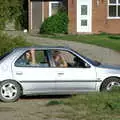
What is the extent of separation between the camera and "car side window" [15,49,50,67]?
14.9m

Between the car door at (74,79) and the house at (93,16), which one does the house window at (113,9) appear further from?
the car door at (74,79)

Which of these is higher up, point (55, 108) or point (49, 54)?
point (49, 54)

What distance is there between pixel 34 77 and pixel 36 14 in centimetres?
2979

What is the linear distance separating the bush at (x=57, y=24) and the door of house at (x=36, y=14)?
7.19ft

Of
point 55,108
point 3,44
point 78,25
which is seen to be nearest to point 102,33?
point 78,25

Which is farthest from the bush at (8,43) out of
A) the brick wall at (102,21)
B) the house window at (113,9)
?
the house window at (113,9)

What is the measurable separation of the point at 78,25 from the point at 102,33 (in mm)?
1944

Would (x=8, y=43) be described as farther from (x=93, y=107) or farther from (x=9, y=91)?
(x=93, y=107)

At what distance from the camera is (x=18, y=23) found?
46062mm

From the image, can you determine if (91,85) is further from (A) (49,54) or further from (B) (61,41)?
(B) (61,41)

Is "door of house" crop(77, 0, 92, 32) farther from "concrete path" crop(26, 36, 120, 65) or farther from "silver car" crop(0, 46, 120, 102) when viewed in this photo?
"silver car" crop(0, 46, 120, 102)

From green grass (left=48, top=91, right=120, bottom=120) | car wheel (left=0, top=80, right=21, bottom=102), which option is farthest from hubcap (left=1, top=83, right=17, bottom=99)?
green grass (left=48, top=91, right=120, bottom=120)

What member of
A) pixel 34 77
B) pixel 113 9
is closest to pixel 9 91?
pixel 34 77

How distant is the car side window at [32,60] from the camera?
48.9 ft
